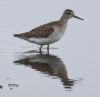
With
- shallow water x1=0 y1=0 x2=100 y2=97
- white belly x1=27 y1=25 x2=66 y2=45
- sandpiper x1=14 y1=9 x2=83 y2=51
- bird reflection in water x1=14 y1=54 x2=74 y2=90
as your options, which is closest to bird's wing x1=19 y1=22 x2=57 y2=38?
sandpiper x1=14 y1=9 x2=83 y2=51

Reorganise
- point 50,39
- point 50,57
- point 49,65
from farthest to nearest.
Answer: point 50,39 → point 50,57 → point 49,65

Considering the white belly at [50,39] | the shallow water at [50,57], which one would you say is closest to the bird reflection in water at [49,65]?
the shallow water at [50,57]

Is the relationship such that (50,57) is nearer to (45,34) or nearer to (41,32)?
(45,34)

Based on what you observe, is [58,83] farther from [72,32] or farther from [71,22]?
[71,22]

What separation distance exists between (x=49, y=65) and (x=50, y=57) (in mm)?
902

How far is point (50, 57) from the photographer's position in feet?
52.6

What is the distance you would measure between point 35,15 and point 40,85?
25.6 ft

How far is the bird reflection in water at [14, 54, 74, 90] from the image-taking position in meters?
13.9

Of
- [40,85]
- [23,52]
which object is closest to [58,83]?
[40,85]

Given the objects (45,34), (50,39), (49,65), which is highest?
(45,34)

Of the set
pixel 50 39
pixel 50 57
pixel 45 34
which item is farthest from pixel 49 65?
pixel 45 34

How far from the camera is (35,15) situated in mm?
20797

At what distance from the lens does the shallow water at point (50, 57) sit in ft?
42.6

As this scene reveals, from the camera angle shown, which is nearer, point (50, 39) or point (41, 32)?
point (50, 39)
